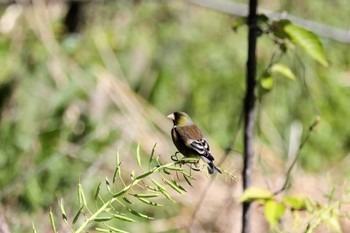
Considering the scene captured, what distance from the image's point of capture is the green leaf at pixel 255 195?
4.69 ft

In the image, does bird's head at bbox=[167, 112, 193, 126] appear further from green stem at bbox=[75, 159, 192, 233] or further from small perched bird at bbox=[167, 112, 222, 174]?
green stem at bbox=[75, 159, 192, 233]

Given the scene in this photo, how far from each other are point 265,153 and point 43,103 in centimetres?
110

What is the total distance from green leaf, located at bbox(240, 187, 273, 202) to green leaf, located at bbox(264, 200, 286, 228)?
2 centimetres

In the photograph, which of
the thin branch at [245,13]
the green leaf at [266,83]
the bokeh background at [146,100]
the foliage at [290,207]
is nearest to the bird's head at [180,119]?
the foliage at [290,207]

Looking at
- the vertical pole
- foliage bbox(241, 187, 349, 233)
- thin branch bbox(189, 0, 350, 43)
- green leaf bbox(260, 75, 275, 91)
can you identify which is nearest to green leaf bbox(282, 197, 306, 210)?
foliage bbox(241, 187, 349, 233)

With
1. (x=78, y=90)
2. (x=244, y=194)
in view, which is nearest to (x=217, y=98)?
(x=78, y=90)

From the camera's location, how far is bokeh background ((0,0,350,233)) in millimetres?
2861

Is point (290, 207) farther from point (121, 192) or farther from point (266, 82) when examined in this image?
point (121, 192)

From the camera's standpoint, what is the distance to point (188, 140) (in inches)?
44.7

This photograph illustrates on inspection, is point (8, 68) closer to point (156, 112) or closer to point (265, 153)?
point (156, 112)

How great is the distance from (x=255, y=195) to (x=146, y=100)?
2.21 m

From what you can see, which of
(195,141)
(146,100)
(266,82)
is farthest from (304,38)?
(146,100)

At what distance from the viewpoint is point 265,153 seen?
3.48 m

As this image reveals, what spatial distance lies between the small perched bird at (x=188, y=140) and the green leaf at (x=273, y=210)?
26cm
